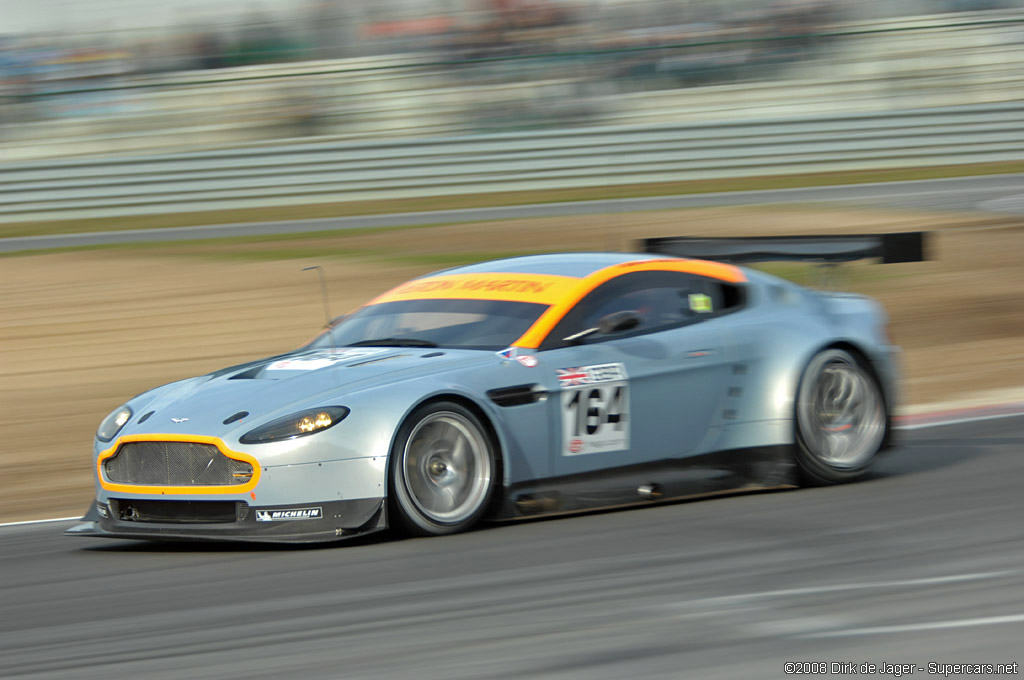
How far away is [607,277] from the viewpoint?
23.5 ft

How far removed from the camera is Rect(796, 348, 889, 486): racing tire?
7.40m

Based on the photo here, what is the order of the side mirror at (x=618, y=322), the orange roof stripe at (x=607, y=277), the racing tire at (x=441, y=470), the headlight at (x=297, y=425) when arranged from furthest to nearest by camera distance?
the side mirror at (x=618, y=322) → the orange roof stripe at (x=607, y=277) → the racing tire at (x=441, y=470) → the headlight at (x=297, y=425)

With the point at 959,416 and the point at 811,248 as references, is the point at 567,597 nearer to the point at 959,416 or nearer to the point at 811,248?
the point at 811,248

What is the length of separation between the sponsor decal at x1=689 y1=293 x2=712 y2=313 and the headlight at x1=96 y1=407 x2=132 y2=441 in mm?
2823

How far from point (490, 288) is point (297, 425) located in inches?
62.3

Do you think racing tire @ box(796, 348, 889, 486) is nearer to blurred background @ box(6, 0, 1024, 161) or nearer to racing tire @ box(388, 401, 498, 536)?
racing tire @ box(388, 401, 498, 536)

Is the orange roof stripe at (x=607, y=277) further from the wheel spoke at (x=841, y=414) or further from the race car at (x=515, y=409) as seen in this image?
the wheel spoke at (x=841, y=414)

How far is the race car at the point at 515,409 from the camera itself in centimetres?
602

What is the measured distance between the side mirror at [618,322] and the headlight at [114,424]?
2.24 metres

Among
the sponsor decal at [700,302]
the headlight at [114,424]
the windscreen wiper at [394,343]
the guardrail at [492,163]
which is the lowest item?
the headlight at [114,424]

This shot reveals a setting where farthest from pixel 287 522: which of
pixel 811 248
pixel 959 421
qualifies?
pixel 959 421

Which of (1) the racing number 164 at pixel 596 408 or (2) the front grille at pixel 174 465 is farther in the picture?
(1) the racing number 164 at pixel 596 408

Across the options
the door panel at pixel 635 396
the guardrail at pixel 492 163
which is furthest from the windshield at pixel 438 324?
the guardrail at pixel 492 163

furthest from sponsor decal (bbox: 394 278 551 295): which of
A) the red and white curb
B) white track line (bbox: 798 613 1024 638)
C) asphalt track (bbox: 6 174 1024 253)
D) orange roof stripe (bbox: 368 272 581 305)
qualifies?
asphalt track (bbox: 6 174 1024 253)
